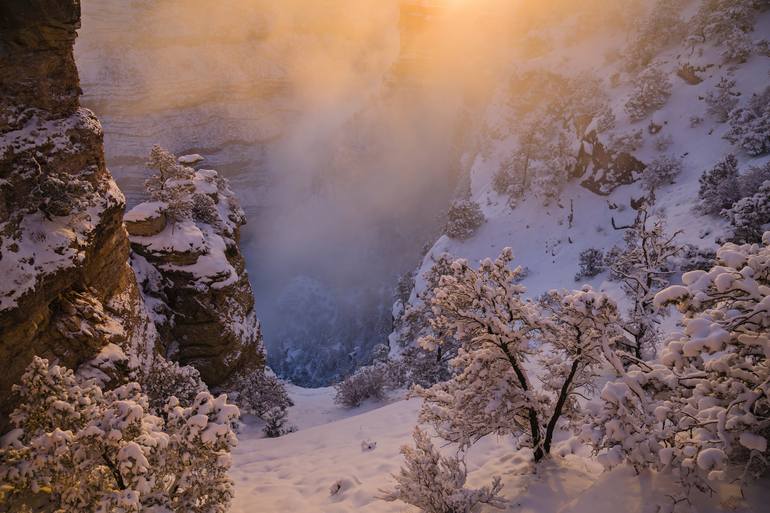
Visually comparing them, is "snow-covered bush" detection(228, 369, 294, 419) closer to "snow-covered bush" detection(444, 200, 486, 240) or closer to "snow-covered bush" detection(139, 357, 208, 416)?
"snow-covered bush" detection(139, 357, 208, 416)

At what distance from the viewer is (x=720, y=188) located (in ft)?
60.2

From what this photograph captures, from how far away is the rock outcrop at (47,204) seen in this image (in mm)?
8836

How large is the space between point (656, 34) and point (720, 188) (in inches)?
813

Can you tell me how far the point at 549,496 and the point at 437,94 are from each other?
54029 mm

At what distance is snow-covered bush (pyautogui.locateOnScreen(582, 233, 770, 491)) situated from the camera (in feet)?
11.8

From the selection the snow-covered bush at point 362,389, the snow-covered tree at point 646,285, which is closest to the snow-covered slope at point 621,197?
the snow-covered tree at point 646,285

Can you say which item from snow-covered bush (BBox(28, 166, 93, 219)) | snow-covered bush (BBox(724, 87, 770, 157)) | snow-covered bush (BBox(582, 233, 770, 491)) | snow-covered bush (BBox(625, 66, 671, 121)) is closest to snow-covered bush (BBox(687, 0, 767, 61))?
snow-covered bush (BBox(625, 66, 671, 121))

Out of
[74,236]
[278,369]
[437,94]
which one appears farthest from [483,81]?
[74,236]

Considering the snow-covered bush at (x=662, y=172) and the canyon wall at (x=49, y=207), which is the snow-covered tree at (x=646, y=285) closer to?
the canyon wall at (x=49, y=207)

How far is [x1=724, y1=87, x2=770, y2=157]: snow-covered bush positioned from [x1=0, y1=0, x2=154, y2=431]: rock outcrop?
2829 cm

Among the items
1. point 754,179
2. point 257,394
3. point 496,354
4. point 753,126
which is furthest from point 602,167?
point 257,394

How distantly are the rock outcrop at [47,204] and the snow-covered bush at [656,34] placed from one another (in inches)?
1452

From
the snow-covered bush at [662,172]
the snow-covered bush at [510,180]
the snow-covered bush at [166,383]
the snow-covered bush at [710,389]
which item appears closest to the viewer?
the snow-covered bush at [710,389]

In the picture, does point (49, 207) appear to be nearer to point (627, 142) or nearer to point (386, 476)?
point (386, 476)
